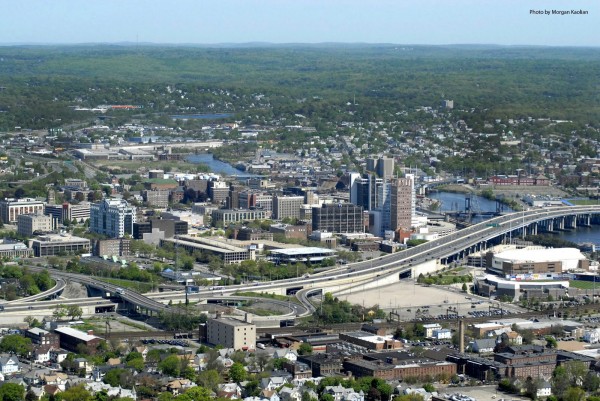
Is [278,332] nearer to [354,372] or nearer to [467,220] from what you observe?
[354,372]

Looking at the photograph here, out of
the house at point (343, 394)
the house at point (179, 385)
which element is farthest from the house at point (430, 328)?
the house at point (179, 385)

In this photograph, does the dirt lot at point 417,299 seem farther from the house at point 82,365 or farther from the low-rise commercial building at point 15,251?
the low-rise commercial building at point 15,251

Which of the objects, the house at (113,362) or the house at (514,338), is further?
the house at (514,338)

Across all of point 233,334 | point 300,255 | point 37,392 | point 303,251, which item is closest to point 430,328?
point 233,334

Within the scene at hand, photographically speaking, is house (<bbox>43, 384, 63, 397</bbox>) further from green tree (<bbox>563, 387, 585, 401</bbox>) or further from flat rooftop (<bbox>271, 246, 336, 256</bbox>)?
flat rooftop (<bbox>271, 246, 336, 256</bbox>)

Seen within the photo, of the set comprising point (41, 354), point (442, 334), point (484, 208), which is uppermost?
point (41, 354)

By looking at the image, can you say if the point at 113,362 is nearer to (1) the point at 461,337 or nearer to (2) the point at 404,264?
(1) the point at 461,337

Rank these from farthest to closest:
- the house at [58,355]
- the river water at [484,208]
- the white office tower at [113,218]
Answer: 1. the river water at [484,208]
2. the white office tower at [113,218]
3. the house at [58,355]
